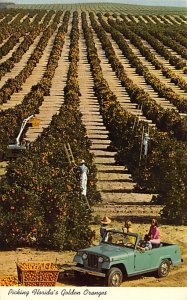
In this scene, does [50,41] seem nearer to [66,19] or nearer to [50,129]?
[66,19]

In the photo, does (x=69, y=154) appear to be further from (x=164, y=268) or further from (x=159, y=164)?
(x=164, y=268)

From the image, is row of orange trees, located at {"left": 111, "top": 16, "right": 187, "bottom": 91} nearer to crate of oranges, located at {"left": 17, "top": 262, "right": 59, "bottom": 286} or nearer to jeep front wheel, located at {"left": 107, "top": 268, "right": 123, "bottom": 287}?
jeep front wheel, located at {"left": 107, "top": 268, "right": 123, "bottom": 287}

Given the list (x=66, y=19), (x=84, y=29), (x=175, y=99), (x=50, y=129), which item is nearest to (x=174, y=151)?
(x=50, y=129)

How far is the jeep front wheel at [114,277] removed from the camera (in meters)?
19.0

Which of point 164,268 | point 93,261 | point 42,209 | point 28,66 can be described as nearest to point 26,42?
point 28,66

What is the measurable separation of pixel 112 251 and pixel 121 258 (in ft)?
1.14

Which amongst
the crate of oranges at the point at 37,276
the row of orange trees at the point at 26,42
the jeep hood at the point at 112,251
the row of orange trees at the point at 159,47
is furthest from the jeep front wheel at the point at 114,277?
the row of orange trees at the point at 159,47

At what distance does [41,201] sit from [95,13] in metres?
132

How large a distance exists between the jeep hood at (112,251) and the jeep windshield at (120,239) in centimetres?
16

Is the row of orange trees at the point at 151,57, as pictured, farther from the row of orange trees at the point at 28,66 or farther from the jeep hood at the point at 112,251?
the jeep hood at the point at 112,251

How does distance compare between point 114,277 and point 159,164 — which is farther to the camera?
point 159,164

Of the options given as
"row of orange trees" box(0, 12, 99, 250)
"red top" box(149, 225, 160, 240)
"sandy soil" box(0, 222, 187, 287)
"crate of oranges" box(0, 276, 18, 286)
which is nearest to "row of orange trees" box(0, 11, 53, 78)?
"row of orange trees" box(0, 12, 99, 250)

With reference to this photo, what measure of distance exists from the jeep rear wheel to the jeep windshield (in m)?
1.04

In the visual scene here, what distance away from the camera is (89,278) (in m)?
19.8
